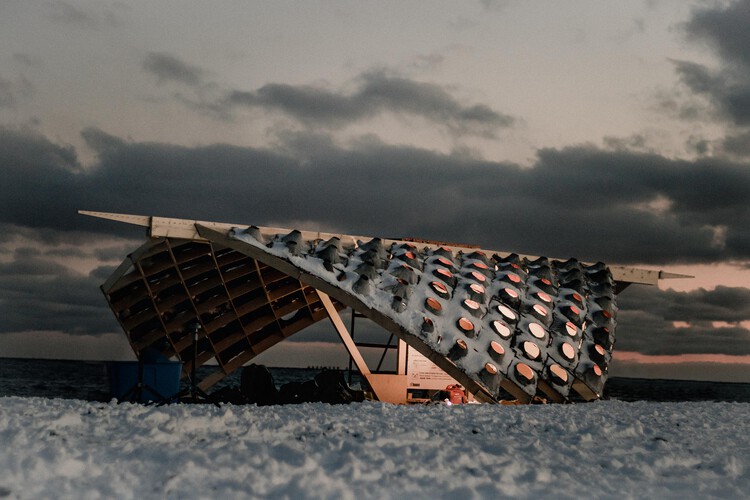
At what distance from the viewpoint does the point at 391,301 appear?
19.5 m

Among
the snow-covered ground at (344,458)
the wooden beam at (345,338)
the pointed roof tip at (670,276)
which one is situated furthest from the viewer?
the pointed roof tip at (670,276)

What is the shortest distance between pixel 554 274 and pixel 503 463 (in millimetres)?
18091

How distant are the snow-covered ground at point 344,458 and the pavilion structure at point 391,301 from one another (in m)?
8.01

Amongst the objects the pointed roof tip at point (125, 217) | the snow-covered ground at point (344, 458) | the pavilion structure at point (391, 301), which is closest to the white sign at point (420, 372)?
the pavilion structure at point (391, 301)

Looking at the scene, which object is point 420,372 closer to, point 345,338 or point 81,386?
point 345,338

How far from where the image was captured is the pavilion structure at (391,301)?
19.5 m

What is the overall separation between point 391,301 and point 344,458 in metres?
11.7

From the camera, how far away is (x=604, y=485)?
7.54 meters

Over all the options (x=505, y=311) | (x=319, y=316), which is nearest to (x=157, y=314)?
(x=319, y=316)

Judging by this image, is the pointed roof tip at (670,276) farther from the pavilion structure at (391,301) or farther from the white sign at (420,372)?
the white sign at (420,372)

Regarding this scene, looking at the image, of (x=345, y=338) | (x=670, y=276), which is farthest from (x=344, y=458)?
(x=670, y=276)

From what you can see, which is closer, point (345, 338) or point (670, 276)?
point (345, 338)

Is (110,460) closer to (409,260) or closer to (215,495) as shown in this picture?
(215,495)

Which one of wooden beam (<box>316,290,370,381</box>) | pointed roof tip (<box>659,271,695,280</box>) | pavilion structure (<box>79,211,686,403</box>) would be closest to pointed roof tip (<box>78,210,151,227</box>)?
pavilion structure (<box>79,211,686,403</box>)
